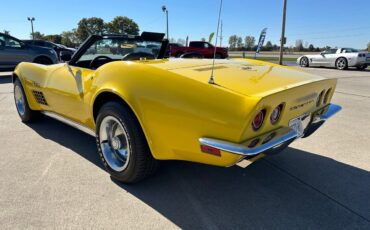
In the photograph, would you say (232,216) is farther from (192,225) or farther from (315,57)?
(315,57)

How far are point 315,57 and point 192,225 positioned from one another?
17619mm

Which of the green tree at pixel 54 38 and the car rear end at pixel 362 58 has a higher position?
the green tree at pixel 54 38

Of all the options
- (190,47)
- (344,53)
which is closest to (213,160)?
(344,53)

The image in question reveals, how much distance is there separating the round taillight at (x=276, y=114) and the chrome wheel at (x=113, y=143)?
1.27 metres

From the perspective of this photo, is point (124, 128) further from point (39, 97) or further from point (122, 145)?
point (39, 97)

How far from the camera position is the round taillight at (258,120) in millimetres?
1988

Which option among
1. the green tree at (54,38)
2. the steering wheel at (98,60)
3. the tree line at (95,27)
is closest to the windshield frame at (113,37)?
the steering wheel at (98,60)

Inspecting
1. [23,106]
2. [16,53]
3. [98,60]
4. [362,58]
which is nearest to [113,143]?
[98,60]

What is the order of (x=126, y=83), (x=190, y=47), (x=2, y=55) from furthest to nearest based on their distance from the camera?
(x=190, y=47) < (x=2, y=55) < (x=126, y=83)

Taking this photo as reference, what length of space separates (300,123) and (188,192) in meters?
1.12

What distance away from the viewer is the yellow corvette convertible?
6.30 ft

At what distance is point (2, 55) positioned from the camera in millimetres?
10531

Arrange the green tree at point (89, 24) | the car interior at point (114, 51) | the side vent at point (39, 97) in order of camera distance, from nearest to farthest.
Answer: the car interior at point (114, 51) < the side vent at point (39, 97) < the green tree at point (89, 24)

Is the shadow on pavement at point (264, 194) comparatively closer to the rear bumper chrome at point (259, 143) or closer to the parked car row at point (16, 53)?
the rear bumper chrome at point (259, 143)
